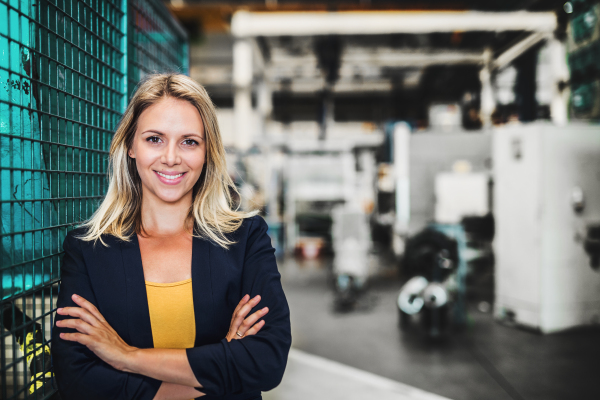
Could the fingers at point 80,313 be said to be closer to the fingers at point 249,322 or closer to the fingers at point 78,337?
the fingers at point 78,337

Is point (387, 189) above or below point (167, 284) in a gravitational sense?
above

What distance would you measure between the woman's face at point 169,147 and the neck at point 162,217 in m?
0.08

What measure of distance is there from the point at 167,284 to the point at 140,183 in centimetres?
39

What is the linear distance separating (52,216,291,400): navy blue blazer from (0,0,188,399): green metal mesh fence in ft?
0.34

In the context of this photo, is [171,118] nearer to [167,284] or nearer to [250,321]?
[167,284]

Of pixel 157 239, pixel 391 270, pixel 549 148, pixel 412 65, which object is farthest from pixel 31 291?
pixel 412 65

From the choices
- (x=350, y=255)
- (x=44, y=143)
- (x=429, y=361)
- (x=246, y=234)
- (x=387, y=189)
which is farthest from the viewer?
(x=387, y=189)

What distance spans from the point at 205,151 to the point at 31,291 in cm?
59

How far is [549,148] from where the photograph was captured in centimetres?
405

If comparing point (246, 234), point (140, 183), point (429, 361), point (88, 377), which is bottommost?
point (429, 361)

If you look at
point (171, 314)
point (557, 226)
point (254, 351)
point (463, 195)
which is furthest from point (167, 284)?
point (463, 195)

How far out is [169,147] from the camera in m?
1.19

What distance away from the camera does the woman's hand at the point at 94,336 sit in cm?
106

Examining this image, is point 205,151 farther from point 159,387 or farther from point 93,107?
point 159,387
